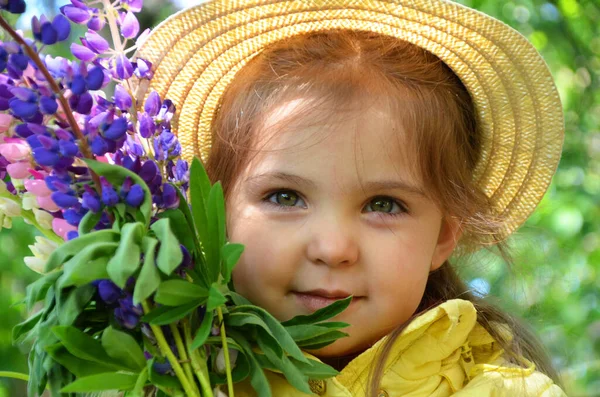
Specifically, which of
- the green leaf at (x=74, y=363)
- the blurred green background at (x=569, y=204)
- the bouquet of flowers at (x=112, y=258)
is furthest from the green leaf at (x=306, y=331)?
the blurred green background at (x=569, y=204)

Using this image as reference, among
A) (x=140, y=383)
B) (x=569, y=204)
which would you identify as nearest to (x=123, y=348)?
(x=140, y=383)

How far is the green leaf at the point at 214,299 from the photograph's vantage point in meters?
1.16

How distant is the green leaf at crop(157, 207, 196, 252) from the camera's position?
1.22 meters

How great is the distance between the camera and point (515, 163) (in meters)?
1.89

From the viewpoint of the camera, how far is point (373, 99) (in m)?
1.63

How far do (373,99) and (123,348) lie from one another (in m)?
0.69

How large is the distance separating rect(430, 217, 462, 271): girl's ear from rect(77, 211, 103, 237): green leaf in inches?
32.3

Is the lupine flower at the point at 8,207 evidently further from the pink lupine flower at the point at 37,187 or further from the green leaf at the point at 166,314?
the green leaf at the point at 166,314

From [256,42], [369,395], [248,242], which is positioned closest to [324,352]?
[369,395]

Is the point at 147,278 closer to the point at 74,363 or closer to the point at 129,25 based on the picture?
the point at 74,363

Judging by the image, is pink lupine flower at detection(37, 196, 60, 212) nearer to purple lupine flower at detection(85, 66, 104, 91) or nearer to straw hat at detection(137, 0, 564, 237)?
purple lupine flower at detection(85, 66, 104, 91)

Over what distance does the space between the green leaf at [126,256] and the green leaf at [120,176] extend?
0.15 feet

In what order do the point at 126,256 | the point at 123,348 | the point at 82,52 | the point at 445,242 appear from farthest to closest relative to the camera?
the point at 445,242 → the point at 82,52 → the point at 123,348 → the point at 126,256

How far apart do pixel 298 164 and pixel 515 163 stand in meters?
0.56
